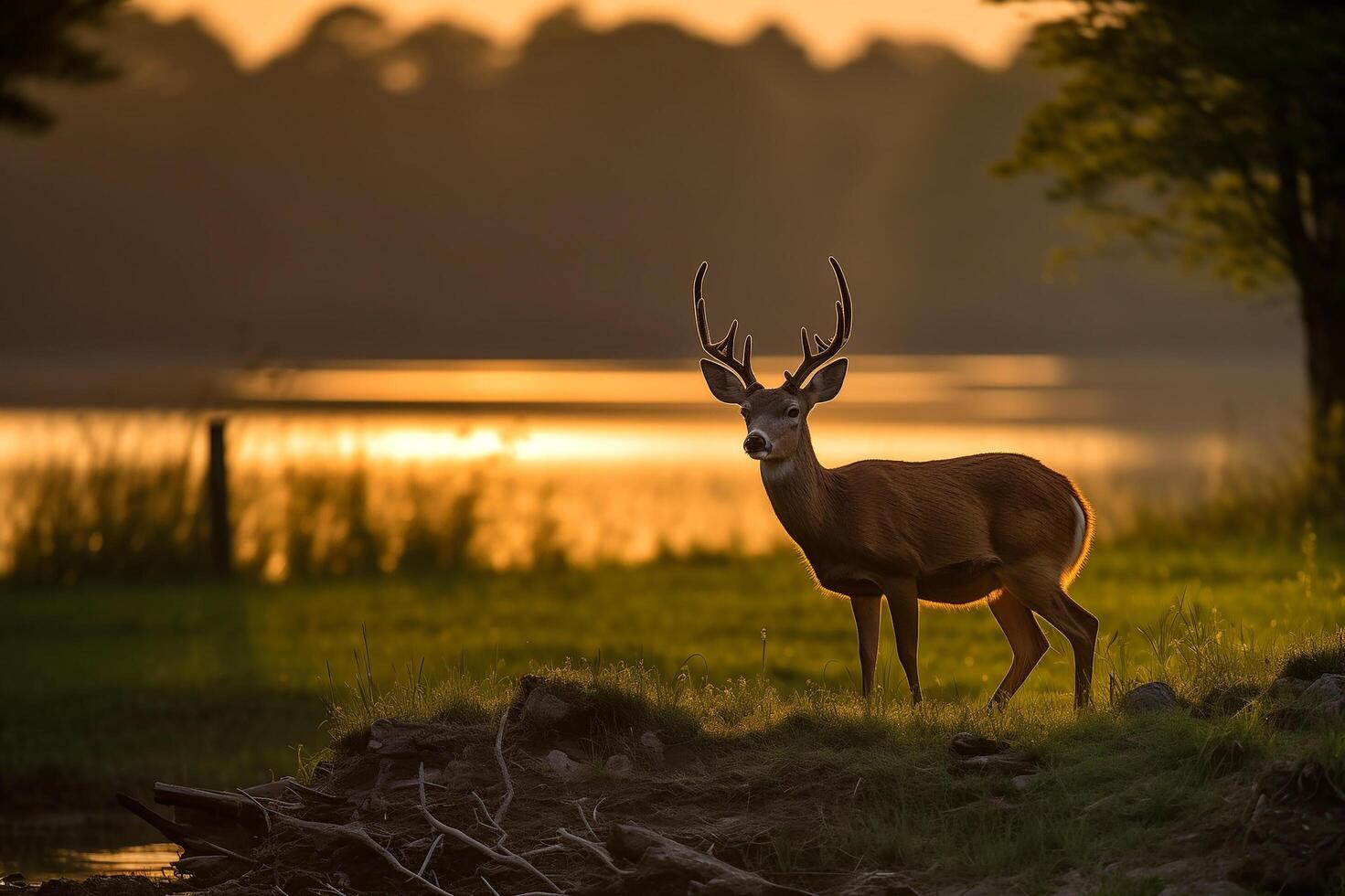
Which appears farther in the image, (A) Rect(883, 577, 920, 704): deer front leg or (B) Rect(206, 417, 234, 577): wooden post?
(B) Rect(206, 417, 234, 577): wooden post

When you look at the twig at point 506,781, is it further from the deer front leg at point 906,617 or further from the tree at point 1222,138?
the tree at point 1222,138

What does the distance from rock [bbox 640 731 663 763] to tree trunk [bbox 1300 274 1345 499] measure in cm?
1308

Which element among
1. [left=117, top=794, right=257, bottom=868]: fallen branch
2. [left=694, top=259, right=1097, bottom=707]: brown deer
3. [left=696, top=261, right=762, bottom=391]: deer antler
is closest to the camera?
[left=117, top=794, right=257, bottom=868]: fallen branch

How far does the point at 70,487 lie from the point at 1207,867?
16.1m

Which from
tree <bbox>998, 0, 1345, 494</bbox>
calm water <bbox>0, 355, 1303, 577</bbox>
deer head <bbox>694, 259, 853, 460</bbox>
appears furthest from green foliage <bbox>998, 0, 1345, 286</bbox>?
deer head <bbox>694, 259, 853, 460</bbox>

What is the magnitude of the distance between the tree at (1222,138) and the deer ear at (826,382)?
409 inches

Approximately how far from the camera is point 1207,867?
746 cm

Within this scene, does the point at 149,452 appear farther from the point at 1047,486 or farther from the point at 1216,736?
the point at 1216,736

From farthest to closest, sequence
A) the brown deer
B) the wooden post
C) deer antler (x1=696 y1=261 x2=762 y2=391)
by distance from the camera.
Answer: the wooden post < deer antler (x1=696 y1=261 x2=762 y2=391) < the brown deer

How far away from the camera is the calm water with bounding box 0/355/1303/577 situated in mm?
22562

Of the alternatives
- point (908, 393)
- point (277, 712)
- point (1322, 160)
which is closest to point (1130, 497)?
point (1322, 160)

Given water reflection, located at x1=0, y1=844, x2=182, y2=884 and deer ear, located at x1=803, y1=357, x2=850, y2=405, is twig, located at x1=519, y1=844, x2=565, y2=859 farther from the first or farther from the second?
deer ear, located at x1=803, y1=357, x2=850, y2=405

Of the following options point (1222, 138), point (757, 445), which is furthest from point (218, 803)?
point (1222, 138)

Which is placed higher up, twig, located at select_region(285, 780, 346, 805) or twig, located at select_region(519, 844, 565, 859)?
twig, located at select_region(285, 780, 346, 805)
